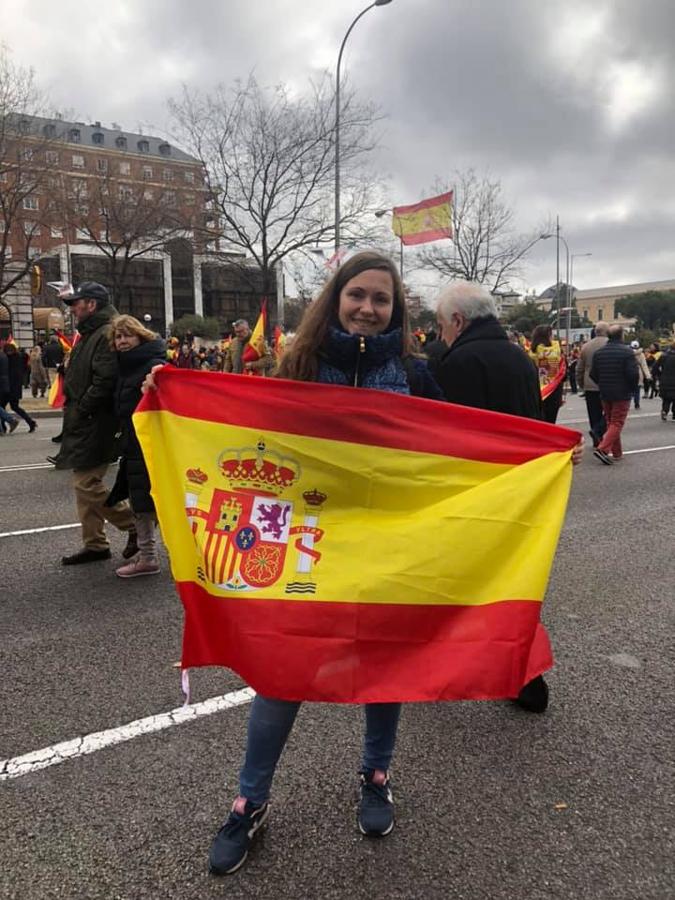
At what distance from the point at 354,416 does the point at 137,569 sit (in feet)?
10.7

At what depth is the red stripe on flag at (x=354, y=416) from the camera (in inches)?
87.3

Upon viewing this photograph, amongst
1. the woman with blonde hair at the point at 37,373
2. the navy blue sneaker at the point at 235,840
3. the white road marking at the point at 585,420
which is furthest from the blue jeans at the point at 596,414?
the woman with blonde hair at the point at 37,373

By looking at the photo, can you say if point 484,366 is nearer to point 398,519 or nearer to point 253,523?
point 398,519

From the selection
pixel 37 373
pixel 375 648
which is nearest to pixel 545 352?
pixel 375 648

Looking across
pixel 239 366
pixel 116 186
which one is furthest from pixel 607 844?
pixel 116 186

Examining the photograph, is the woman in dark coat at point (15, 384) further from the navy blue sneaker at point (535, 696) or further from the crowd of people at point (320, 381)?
the navy blue sneaker at point (535, 696)

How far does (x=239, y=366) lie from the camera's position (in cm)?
1155

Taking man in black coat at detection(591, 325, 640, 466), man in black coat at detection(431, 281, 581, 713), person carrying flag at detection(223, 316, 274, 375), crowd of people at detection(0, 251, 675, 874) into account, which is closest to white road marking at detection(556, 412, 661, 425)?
man in black coat at detection(591, 325, 640, 466)

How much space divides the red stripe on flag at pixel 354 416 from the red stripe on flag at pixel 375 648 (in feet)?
1.76

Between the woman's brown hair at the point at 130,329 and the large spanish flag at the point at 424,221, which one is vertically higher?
the large spanish flag at the point at 424,221

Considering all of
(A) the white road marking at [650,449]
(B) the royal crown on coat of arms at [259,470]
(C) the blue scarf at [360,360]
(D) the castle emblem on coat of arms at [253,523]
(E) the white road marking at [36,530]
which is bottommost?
(E) the white road marking at [36,530]

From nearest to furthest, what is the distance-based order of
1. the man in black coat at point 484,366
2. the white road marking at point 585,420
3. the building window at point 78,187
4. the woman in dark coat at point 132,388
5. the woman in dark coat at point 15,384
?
the man in black coat at point 484,366 → the woman in dark coat at point 132,388 → the woman in dark coat at point 15,384 → the white road marking at point 585,420 → the building window at point 78,187

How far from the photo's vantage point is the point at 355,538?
2156 mm

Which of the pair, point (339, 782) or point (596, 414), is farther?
point (596, 414)
